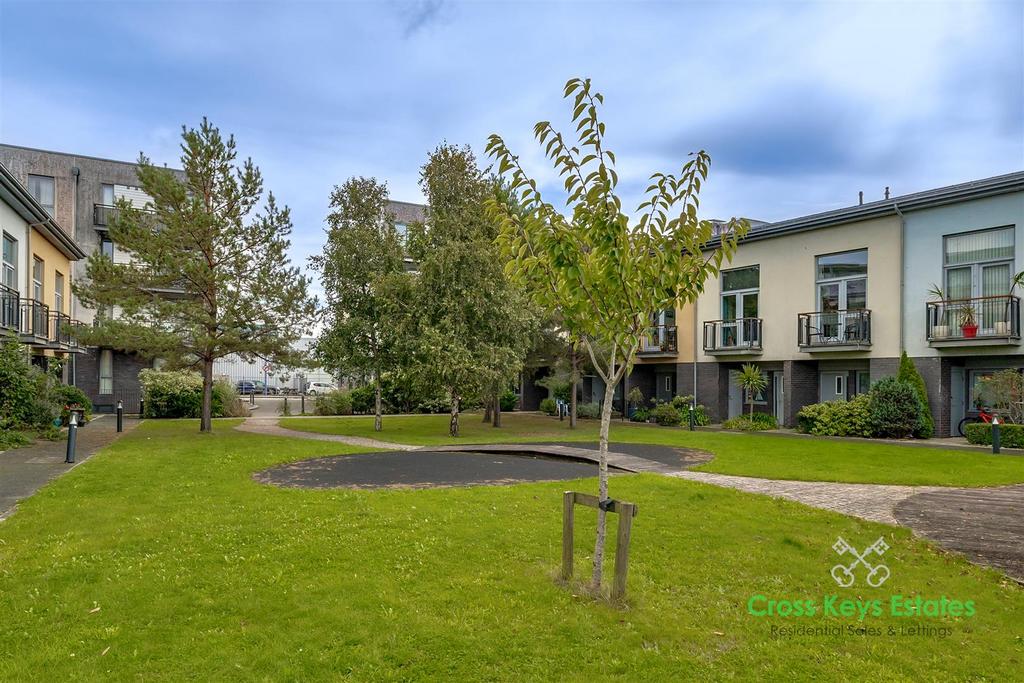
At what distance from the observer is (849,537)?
7.68 meters

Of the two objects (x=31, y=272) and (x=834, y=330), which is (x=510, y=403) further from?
(x=31, y=272)

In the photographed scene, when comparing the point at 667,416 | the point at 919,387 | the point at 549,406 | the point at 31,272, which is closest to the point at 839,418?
the point at 919,387

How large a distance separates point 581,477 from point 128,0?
11.3 metres

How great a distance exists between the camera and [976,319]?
1952 cm

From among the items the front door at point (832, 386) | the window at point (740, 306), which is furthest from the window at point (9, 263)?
the front door at point (832, 386)

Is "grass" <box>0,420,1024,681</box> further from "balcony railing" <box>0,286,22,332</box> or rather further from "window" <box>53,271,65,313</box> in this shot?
"window" <box>53,271,65,313</box>

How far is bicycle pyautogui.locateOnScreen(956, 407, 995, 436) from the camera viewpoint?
1954 cm

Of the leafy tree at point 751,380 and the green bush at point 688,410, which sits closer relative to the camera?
the leafy tree at point 751,380

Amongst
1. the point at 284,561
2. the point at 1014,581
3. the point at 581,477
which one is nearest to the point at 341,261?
the point at 581,477

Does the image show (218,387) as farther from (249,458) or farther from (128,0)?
(128,0)

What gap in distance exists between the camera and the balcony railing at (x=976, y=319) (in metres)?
18.7

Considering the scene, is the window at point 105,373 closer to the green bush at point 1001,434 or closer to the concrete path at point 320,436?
the concrete path at point 320,436

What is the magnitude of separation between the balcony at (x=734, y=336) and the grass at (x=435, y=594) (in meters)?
17.6

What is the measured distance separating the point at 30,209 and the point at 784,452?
22.6 m
